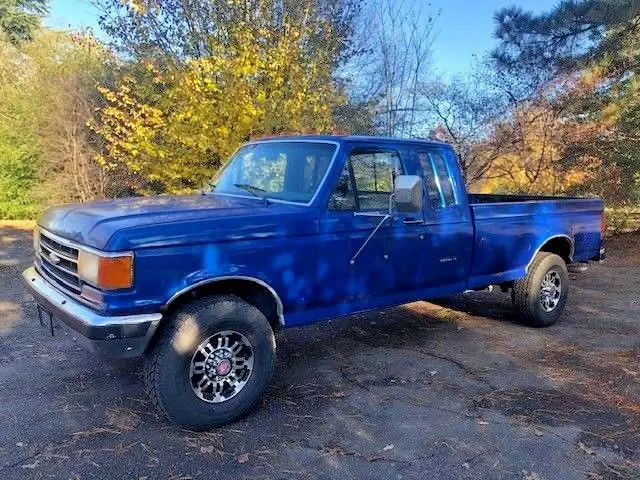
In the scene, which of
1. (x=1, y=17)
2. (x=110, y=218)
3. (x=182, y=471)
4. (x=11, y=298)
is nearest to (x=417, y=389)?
(x=182, y=471)

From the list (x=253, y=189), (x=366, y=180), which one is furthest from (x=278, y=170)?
(x=366, y=180)

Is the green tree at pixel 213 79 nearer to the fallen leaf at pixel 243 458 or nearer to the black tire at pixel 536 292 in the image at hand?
the black tire at pixel 536 292

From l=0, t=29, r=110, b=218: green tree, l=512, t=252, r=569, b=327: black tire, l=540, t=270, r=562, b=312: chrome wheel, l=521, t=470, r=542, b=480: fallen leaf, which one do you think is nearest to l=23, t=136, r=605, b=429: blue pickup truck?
l=512, t=252, r=569, b=327: black tire

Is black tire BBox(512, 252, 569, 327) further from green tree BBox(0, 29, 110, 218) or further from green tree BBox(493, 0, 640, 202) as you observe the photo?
green tree BBox(0, 29, 110, 218)

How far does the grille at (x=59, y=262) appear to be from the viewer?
3602 mm

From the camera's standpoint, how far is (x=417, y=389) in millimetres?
4250

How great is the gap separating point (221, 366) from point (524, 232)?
3.53 meters

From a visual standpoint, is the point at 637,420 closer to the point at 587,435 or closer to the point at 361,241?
the point at 587,435

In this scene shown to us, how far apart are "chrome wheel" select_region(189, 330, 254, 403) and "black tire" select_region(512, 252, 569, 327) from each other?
3349 mm

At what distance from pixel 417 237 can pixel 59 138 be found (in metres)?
14.0

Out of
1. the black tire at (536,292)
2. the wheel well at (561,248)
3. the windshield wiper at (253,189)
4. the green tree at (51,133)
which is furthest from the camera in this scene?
the green tree at (51,133)

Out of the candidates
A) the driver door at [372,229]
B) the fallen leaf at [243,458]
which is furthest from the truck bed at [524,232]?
the fallen leaf at [243,458]

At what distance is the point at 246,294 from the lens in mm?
3918

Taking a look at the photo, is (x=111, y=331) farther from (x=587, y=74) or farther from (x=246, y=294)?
(x=587, y=74)
